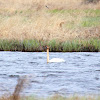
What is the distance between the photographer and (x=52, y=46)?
14406mm

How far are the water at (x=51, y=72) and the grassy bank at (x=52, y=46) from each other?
35 centimetres

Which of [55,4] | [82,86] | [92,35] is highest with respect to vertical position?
[55,4]

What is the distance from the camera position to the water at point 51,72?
Answer: 25.8ft

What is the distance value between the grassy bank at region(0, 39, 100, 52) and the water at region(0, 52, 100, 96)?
348 millimetres

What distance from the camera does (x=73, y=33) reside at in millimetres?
15477

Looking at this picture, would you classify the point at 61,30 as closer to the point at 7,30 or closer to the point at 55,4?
the point at 7,30

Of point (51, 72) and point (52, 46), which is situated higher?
point (52, 46)

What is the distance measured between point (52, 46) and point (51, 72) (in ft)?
13.8

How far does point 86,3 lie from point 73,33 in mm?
21013

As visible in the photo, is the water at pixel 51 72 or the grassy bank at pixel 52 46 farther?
the grassy bank at pixel 52 46

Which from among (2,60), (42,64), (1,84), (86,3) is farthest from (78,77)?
(86,3)

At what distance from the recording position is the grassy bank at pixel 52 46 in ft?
46.5

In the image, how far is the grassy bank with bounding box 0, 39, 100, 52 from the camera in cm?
1418

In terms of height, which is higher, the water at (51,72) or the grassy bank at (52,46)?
the grassy bank at (52,46)
